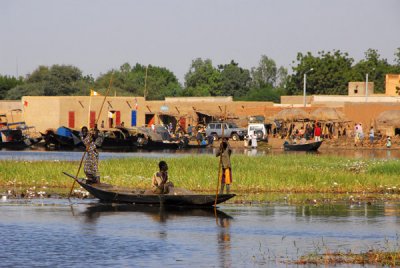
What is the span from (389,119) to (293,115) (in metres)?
6.88

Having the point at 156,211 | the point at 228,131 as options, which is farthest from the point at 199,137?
the point at 156,211

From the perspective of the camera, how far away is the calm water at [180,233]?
18.5 metres

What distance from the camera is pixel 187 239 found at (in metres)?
21.0

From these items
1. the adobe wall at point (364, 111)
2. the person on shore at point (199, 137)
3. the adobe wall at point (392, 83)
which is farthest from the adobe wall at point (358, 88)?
the person on shore at point (199, 137)

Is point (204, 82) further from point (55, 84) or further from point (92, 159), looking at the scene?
point (92, 159)

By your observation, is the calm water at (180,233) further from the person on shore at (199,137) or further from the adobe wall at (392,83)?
the adobe wall at (392,83)

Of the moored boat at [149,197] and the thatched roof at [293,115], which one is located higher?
the thatched roof at [293,115]

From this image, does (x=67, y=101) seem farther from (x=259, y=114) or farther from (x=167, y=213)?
(x=167, y=213)

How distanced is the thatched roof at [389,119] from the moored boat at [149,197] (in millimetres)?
48237

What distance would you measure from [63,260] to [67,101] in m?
60.9

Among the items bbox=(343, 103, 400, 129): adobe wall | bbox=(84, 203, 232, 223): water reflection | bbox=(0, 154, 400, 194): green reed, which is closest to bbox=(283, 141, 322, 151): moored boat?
bbox=(343, 103, 400, 129): adobe wall

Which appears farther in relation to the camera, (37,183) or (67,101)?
(67,101)

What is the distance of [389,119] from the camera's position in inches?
2869

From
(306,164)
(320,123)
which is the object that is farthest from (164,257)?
(320,123)
